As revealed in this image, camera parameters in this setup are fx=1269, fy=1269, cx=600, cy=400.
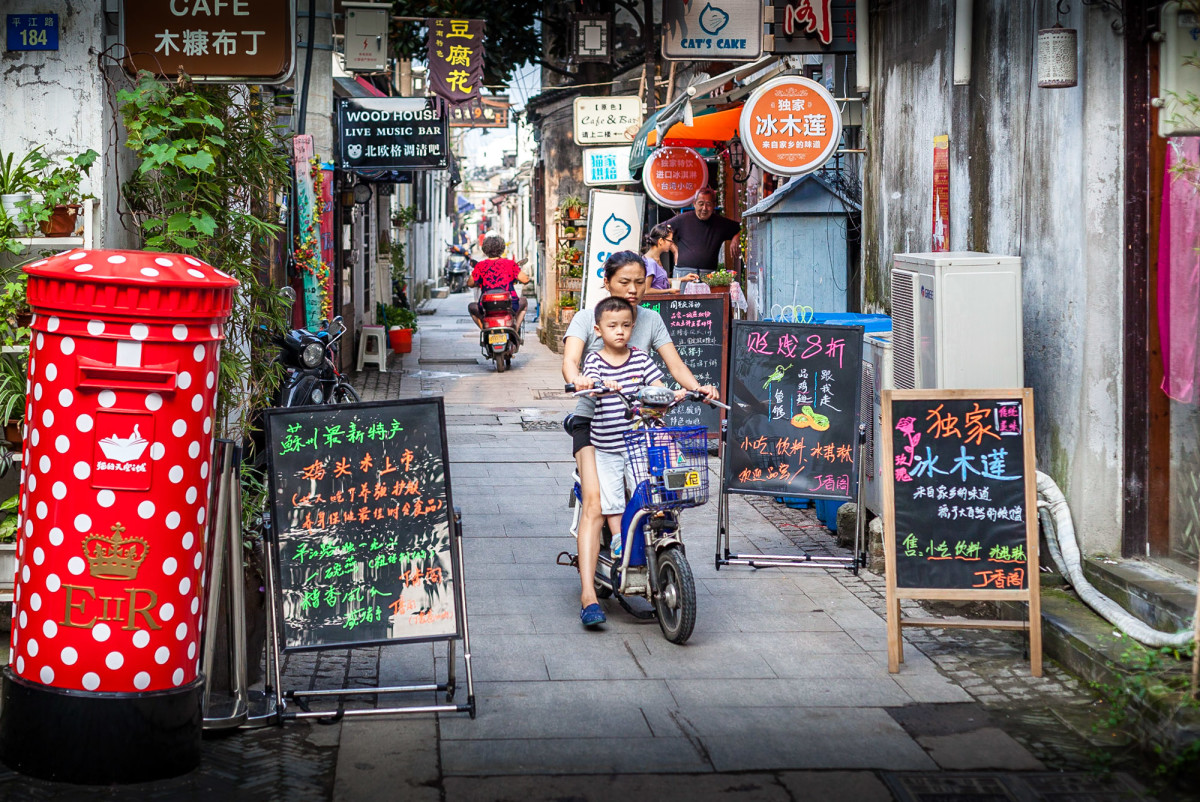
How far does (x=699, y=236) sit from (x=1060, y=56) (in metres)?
7.69

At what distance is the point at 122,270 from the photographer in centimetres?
426

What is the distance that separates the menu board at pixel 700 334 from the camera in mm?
10398

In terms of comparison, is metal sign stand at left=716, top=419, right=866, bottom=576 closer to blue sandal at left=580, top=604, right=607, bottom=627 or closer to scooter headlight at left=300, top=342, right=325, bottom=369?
blue sandal at left=580, top=604, right=607, bottom=627

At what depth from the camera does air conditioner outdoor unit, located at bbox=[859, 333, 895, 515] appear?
7.60 meters

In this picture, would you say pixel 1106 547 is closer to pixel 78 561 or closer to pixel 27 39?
pixel 78 561

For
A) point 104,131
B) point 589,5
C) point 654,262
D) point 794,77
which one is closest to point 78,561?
point 104,131

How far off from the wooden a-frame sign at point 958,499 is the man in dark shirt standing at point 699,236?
8.10 metres

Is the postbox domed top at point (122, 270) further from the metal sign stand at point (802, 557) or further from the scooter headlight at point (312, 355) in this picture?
the scooter headlight at point (312, 355)

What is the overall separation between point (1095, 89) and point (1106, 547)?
7.33 ft

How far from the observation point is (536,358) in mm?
21000

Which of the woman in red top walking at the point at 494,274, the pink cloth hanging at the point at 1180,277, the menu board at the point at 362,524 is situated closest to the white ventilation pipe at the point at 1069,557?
the pink cloth hanging at the point at 1180,277

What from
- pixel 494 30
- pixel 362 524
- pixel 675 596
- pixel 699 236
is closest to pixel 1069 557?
pixel 675 596

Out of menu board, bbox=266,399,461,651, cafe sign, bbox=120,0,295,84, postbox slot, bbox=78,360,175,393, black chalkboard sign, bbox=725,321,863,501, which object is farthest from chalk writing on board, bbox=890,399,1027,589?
cafe sign, bbox=120,0,295,84

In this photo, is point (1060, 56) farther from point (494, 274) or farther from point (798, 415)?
point (494, 274)
